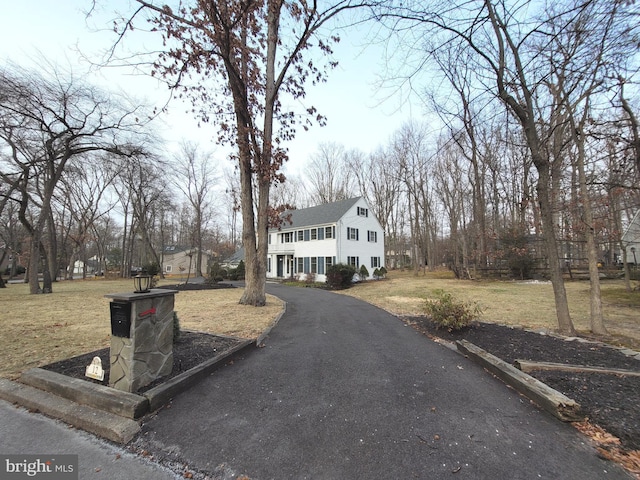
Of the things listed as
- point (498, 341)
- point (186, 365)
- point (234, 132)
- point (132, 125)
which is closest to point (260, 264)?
point (234, 132)

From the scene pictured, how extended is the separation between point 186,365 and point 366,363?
2.65m

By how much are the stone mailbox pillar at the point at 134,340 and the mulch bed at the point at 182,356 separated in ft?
0.56

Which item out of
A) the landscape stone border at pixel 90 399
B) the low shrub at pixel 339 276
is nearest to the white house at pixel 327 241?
the low shrub at pixel 339 276

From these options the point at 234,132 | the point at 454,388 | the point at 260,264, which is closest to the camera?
the point at 454,388

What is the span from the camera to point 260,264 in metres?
9.48

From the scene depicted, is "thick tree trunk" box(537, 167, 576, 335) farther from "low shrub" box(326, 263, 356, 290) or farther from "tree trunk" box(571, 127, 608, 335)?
"low shrub" box(326, 263, 356, 290)

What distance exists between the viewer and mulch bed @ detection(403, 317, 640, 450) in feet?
8.28

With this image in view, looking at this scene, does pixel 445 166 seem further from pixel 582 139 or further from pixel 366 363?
pixel 366 363

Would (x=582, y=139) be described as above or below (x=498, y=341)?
above

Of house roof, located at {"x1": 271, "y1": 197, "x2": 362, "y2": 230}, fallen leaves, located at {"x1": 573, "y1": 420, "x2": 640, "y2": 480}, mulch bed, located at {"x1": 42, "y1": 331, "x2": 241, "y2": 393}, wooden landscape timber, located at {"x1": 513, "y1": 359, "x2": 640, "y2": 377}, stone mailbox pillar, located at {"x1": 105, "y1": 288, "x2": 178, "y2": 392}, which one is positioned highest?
house roof, located at {"x1": 271, "y1": 197, "x2": 362, "y2": 230}

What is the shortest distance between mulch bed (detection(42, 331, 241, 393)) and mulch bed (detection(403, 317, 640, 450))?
4457 mm

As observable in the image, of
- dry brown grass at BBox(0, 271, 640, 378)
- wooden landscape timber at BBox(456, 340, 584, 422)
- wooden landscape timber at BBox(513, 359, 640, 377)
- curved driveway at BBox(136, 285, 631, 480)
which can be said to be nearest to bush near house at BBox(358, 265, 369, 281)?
dry brown grass at BBox(0, 271, 640, 378)

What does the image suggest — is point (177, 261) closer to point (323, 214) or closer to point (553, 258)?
point (323, 214)

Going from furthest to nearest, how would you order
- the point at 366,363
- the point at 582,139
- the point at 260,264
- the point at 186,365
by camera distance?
the point at 260,264, the point at 582,139, the point at 366,363, the point at 186,365
